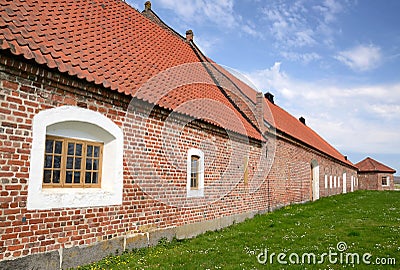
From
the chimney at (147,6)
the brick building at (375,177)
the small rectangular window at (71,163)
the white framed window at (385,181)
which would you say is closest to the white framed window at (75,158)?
the small rectangular window at (71,163)

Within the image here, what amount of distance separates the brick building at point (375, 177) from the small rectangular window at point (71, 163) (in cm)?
5197

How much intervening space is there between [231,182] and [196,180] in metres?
2.17

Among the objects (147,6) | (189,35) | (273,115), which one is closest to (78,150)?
(147,6)

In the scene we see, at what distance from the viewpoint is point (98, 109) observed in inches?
253

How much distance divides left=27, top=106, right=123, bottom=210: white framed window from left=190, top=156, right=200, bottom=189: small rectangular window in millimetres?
2971

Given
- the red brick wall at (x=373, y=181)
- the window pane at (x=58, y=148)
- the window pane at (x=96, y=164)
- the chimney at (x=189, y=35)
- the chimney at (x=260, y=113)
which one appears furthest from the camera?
the red brick wall at (x=373, y=181)

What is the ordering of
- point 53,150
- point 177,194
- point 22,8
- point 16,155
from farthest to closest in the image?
point 177,194, point 22,8, point 53,150, point 16,155

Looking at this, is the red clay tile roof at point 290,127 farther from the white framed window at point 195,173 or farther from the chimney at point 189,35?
the white framed window at point 195,173

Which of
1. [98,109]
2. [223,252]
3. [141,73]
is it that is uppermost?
[141,73]

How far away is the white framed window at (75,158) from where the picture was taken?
538 cm

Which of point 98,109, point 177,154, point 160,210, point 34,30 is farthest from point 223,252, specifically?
point 34,30

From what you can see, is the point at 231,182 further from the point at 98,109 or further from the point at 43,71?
the point at 43,71

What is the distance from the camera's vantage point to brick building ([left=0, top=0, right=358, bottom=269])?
515cm

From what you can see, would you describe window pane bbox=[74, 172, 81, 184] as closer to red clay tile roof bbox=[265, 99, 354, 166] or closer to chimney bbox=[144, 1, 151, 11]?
chimney bbox=[144, 1, 151, 11]
